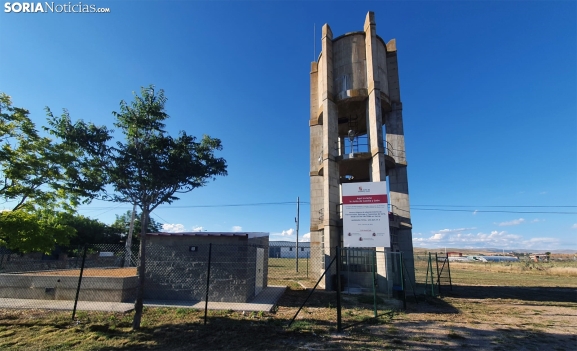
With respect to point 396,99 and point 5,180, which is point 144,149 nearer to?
point 5,180

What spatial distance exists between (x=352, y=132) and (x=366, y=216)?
35.5 ft

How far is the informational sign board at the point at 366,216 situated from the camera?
9797 mm

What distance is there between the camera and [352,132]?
779 inches

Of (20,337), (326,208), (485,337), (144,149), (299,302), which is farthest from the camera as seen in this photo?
(326,208)

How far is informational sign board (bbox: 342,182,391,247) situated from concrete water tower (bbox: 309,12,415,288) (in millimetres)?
6147

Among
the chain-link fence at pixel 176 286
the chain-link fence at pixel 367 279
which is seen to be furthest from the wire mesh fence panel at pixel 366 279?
the chain-link fence at pixel 176 286

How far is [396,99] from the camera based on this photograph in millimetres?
19688

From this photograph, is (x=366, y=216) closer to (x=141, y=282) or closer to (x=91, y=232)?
(x=141, y=282)

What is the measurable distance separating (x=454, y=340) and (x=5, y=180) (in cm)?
1644

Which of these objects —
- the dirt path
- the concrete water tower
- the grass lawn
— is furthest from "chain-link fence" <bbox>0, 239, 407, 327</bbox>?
the concrete water tower

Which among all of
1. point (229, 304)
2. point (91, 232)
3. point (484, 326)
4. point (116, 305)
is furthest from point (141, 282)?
point (91, 232)

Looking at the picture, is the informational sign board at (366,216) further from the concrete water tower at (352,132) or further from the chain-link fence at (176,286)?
the concrete water tower at (352,132)

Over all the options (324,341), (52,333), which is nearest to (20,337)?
(52,333)

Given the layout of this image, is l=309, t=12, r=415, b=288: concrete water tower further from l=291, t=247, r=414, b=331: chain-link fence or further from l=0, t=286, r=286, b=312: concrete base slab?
l=0, t=286, r=286, b=312: concrete base slab
